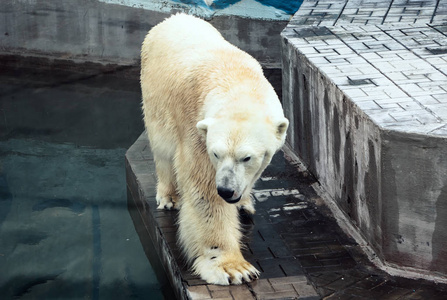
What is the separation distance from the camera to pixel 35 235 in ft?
22.0

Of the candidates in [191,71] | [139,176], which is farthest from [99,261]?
[191,71]

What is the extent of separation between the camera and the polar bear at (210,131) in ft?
14.3

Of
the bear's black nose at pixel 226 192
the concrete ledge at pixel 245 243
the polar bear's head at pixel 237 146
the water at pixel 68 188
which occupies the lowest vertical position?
the water at pixel 68 188

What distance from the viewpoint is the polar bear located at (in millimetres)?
4344

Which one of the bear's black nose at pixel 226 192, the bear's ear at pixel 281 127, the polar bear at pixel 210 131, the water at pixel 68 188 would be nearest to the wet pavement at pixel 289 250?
the polar bear at pixel 210 131

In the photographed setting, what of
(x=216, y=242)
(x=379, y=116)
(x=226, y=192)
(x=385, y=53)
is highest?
(x=385, y=53)

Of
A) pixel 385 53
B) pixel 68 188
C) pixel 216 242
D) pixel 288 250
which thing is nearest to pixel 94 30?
pixel 68 188

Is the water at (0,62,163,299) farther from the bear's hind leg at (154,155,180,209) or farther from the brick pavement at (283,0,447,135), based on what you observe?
the brick pavement at (283,0,447,135)

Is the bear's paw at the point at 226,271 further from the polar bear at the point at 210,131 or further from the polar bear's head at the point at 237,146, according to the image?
the polar bear's head at the point at 237,146

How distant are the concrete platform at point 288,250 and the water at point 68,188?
0.37 metres

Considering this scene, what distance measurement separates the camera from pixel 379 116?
5004 millimetres

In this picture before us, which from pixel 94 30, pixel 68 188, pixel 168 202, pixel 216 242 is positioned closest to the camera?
pixel 216 242

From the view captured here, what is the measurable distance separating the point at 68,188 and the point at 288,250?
3.18m

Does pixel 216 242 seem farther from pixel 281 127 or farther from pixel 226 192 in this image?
pixel 281 127
